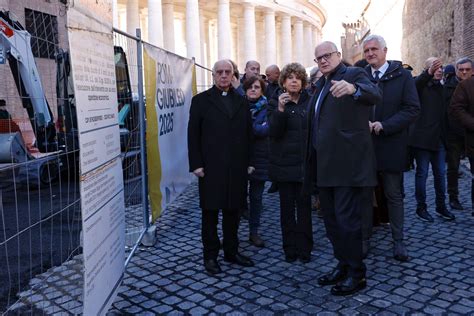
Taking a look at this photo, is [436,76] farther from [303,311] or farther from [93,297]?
[93,297]

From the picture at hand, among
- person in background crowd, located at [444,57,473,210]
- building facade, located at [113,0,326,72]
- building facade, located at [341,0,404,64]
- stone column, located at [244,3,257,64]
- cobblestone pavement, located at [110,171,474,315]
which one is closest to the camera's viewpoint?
cobblestone pavement, located at [110,171,474,315]

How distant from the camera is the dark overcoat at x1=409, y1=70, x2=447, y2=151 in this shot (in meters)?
5.96

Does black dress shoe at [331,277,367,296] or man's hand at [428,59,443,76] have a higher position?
man's hand at [428,59,443,76]

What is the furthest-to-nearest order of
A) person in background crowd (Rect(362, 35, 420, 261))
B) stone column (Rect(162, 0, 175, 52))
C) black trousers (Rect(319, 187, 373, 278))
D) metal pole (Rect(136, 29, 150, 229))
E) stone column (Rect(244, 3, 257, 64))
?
stone column (Rect(244, 3, 257, 64)) < stone column (Rect(162, 0, 175, 52)) < metal pole (Rect(136, 29, 150, 229)) < person in background crowd (Rect(362, 35, 420, 261)) < black trousers (Rect(319, 187, 373, 278))

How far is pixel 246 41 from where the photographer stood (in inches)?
1727

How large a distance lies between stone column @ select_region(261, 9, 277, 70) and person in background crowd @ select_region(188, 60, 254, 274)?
43380mm

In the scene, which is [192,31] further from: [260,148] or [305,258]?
[305,258]

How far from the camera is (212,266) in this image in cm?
442

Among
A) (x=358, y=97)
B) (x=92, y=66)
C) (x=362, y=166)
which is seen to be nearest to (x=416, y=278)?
(x=362, y=166)

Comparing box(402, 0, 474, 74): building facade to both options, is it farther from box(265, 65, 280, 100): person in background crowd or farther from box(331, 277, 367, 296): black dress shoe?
box(331, 277, 367, 296): black dress shoe

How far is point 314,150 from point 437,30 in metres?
20.0

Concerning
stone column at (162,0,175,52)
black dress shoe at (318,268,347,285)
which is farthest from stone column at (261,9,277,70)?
black dress shoe at (318,268,347,285)

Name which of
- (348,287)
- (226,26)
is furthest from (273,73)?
(226,26)

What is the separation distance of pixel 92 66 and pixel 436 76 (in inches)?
178
